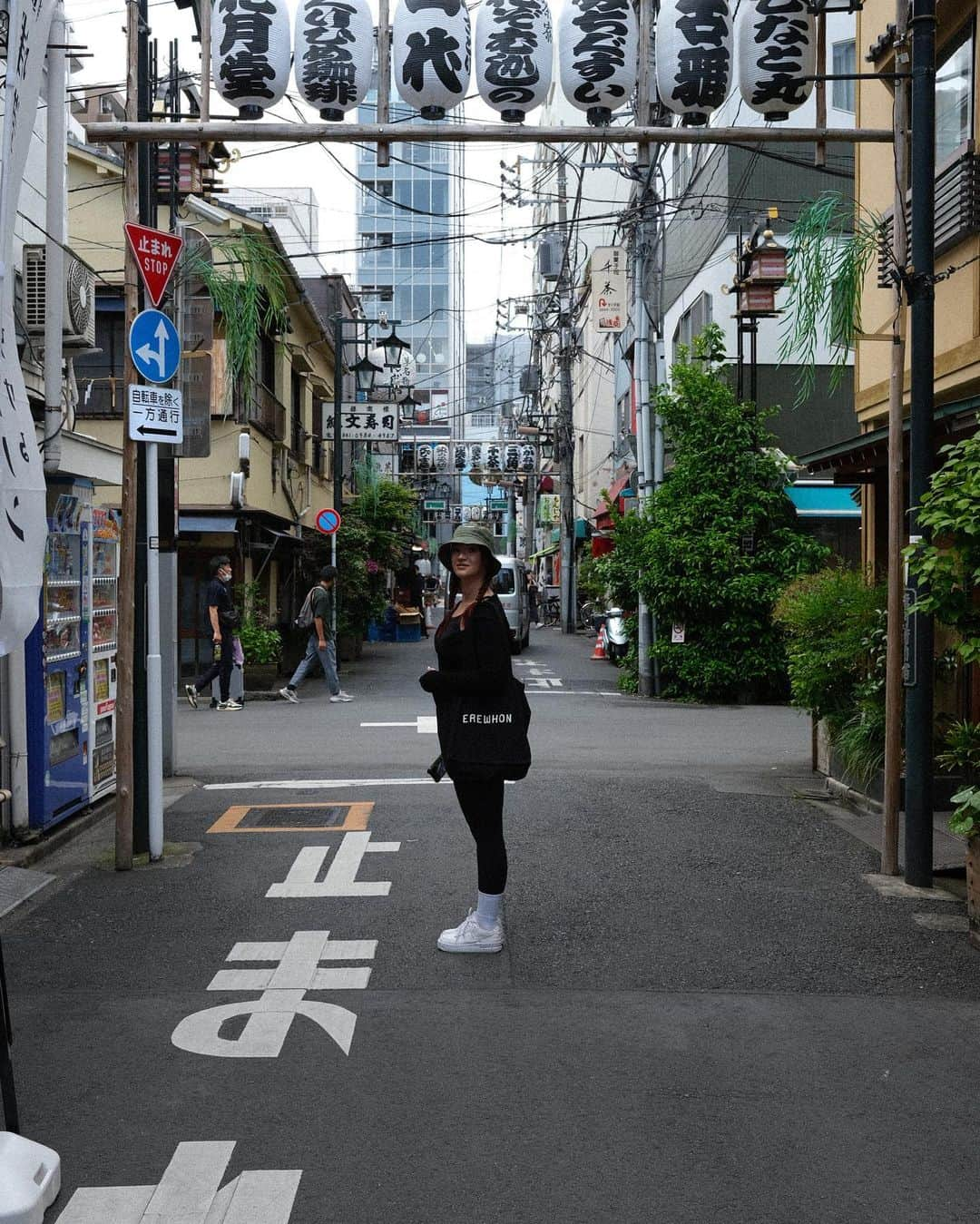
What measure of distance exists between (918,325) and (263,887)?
5.01m

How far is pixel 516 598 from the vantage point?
32.4 meters

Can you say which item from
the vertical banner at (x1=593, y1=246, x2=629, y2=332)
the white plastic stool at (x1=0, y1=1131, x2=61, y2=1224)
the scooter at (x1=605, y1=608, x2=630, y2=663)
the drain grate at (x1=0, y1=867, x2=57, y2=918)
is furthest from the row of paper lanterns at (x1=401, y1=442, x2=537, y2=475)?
the white plastic stool at (x1=0, y1=1131, x2=61, y2=1224)

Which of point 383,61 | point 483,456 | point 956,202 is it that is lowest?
point 956,202

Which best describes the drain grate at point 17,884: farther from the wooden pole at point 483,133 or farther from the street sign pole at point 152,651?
the wooden pole at point 483,133

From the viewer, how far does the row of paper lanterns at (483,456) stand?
46.7 metres

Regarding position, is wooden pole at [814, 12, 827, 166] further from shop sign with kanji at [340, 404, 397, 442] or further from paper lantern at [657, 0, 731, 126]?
shop sign with kanji at [340, 404, 397, 442]

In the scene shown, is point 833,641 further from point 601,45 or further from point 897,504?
point 601,45

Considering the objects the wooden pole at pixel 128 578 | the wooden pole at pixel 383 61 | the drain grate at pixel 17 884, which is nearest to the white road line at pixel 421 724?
the wooden pole at pixel 128 578

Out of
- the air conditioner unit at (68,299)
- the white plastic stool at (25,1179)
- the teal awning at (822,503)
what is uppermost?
the air conditioner unit at (68,299)

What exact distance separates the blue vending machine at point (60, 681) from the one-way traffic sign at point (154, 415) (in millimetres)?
1289

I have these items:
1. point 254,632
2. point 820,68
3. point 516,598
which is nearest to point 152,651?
point 820,68

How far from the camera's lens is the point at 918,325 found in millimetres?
7289

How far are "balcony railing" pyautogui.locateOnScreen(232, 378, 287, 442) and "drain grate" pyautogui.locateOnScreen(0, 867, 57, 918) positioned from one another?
12.5 metres

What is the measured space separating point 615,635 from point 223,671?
32.7 ft
